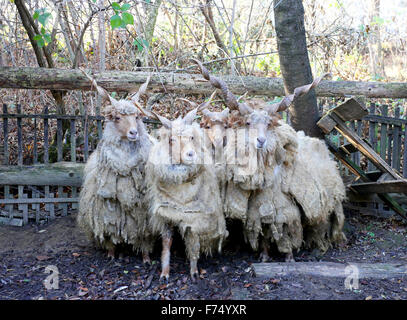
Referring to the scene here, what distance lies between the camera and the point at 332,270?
441 cm

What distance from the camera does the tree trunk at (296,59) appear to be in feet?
19.2

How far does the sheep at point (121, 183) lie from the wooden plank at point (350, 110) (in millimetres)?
2502

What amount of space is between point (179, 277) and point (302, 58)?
3.41m

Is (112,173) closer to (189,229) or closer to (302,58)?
(189,229)

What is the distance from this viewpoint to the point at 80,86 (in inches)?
247

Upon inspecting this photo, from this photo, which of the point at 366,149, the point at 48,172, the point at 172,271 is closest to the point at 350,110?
the point at 366,149

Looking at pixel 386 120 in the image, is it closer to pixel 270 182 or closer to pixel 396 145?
pixel 396 145

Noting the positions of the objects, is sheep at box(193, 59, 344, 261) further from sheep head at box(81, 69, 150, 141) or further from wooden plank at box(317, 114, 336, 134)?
sheep head at box(81, 69, 150, 141)

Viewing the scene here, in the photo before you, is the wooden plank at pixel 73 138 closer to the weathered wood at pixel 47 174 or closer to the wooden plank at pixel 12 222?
the weathered wood at pixel 47 174

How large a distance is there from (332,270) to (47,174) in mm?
4275

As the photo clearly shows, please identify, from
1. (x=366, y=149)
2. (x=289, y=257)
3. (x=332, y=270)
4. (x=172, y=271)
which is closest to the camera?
(x=332, y=270)

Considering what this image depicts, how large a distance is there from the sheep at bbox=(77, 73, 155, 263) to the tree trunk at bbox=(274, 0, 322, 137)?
2329 mm

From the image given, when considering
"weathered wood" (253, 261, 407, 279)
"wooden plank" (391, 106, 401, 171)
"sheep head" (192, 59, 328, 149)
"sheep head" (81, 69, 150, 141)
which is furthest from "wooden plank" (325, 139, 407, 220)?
"sheep head" (81, 69, 150, 141)

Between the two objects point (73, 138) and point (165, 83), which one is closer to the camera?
point (165, 83)
